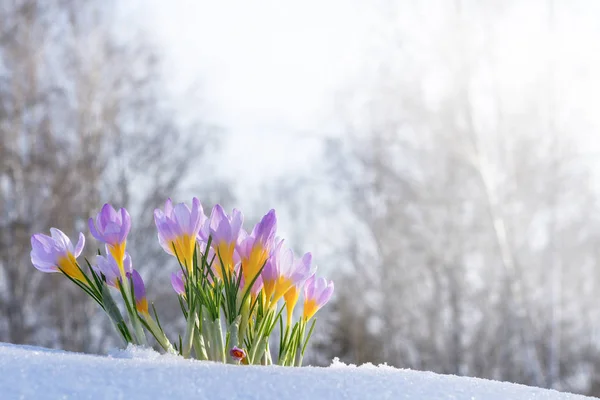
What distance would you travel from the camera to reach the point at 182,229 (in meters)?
1.16

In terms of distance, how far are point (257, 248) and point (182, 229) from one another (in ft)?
0.41

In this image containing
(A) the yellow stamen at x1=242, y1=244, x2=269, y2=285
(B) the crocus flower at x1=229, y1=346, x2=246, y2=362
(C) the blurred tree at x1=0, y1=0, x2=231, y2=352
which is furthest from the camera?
(C) the blurred tree at x1=0, y1=0, x2=231, y2=352

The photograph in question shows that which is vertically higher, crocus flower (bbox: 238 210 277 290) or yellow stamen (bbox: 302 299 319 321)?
crocus flower (bbox: 238 210 277 290)

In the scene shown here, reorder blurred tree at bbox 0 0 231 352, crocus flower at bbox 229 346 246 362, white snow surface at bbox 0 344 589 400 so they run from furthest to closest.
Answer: blurred tree at bbox 0 0 231 352
crocus flower at bbox 229 346 246 362
white snow surface at bbox 0 344 589 400

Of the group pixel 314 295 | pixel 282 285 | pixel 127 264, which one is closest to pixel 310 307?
pixel 314 295

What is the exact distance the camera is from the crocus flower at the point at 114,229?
115 cm

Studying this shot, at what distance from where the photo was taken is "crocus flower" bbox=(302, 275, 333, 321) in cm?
131

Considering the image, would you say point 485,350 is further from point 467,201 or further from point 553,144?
point 553,144

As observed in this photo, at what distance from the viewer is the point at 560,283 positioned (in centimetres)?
1030

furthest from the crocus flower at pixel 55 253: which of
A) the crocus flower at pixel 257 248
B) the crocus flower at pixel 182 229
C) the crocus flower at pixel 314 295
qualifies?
the crocus flower at pixel 314 295

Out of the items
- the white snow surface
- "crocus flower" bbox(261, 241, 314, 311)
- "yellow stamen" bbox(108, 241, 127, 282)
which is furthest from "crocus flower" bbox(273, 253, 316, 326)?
the white snow surface

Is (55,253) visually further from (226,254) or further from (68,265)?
(226,254)

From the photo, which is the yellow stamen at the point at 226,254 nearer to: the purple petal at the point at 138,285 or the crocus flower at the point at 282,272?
the crocus flower at the point at 282,272

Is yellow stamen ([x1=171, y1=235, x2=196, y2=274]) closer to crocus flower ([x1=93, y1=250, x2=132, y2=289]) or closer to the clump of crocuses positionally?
the clump of crocuses
